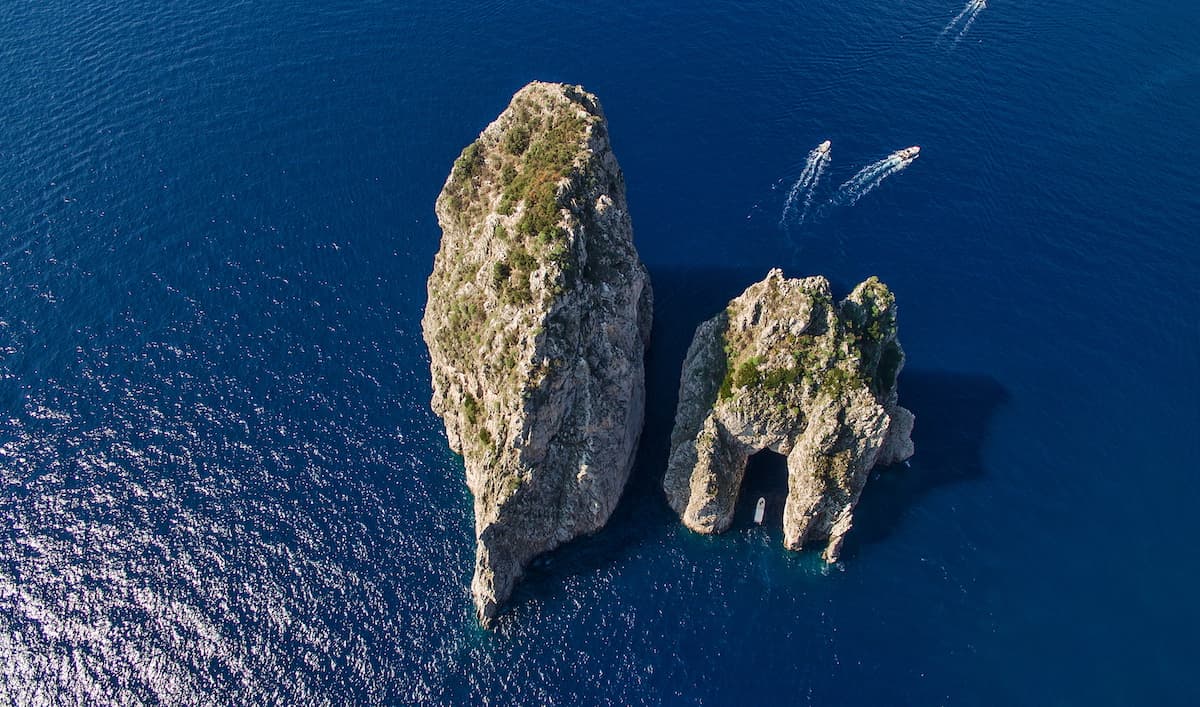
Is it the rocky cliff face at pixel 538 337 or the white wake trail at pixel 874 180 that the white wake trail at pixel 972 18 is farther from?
the rocky cliff face at pixel 538 337

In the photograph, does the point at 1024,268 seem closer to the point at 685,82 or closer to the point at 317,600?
the point at 685,82

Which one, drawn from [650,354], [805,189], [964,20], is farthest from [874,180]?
[964,20]

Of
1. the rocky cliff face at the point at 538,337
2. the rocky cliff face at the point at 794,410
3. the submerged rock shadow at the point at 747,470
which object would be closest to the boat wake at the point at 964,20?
the submerged rock shadow at the point at 747,470

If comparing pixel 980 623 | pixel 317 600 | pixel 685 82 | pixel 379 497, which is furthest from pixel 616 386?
pixel 685 82

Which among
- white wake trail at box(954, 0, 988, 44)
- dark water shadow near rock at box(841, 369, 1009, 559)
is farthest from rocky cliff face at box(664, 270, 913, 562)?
white wake trail at box(954, 0, 988, 44)

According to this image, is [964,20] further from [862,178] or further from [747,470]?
[747,470]

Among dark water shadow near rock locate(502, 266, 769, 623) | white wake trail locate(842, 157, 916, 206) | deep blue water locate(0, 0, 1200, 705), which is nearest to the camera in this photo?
deep blue water locate(0, 0, 1200, 705)

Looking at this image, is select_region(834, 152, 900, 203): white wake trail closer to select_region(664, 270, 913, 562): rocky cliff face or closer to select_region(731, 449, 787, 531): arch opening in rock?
select_region(664, 270, 913, 562): rocky cliff face

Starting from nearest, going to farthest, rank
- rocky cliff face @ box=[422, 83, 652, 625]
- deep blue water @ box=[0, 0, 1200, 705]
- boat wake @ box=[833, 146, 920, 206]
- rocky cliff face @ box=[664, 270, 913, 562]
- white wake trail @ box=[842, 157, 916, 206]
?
rocky cliff face @ box=[422, 83, 652, 625] < deep blue water @ box=[0, 0, 1200, 705] < rocky cliff face @ box=[664, 270, 913, 562] < white wake trail @ box=[842, 157, 916, 206] < boat wake @ box=[833, 146, 920, 206]
